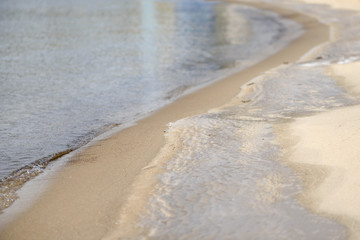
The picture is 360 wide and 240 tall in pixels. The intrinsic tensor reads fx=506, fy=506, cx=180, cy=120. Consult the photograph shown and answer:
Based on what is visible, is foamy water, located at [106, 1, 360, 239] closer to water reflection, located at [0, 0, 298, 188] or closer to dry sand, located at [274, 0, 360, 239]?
dry sand, located at [274, 0, 360, 239]

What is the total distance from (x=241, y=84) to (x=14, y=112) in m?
5.24

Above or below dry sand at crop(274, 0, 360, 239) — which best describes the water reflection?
below


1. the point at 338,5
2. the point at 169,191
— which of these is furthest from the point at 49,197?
the point at 338,5

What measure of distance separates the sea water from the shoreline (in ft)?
1.72

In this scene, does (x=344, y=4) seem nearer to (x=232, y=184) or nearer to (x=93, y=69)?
(x=93, y=69)

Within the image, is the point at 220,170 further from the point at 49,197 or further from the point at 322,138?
the point at 49,197

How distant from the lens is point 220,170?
6.08m

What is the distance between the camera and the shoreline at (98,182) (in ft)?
16.7

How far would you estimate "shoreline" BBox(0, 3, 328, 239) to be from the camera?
509cm

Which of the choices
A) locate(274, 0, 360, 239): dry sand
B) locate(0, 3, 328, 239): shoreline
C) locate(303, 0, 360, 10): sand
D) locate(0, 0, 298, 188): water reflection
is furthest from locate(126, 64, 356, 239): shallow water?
locate(303, 0, 360, 10): sand

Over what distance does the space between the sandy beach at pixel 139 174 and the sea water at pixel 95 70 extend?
62 cm

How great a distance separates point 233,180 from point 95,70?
1052 cm

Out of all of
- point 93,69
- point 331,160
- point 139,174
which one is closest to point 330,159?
point 331,160

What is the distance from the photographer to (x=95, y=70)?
611 inches
